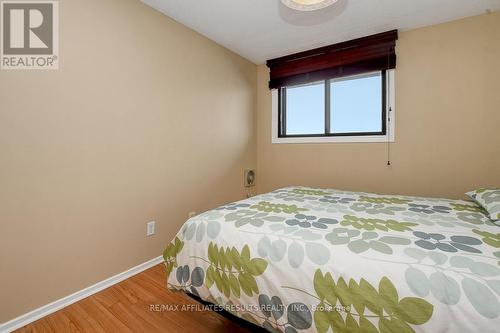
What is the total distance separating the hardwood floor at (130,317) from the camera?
1379mm

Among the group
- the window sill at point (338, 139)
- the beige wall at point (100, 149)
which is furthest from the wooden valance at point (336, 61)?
the beige wall at point (100, 149)

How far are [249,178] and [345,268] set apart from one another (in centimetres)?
253

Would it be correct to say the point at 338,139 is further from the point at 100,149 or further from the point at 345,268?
the point at 100,149

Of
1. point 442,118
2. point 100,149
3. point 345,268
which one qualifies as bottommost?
point 345,268

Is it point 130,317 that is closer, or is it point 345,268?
point 345,268

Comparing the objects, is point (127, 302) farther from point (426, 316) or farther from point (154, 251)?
point (426, 316)

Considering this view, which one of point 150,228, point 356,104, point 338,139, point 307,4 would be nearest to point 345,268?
point 307,4

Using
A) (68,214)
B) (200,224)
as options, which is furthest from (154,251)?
(200,224)

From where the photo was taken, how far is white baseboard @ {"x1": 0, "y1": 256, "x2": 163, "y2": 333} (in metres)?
1.37

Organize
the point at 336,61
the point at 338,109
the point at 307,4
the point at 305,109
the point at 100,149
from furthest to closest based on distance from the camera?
the point at 305,109 < the point at 338,109 < the point at 336,61 < the point at 100,149 < the point at 307,4

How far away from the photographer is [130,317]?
146cm

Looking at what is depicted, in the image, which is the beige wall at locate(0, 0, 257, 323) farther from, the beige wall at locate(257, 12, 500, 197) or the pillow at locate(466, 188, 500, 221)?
the pillow at locate(466, 188, 500, 221)

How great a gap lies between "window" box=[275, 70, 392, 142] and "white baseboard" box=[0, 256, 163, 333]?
2.40 metres

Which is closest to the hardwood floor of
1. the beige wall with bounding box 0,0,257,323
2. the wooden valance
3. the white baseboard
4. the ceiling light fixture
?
the white baseboard
